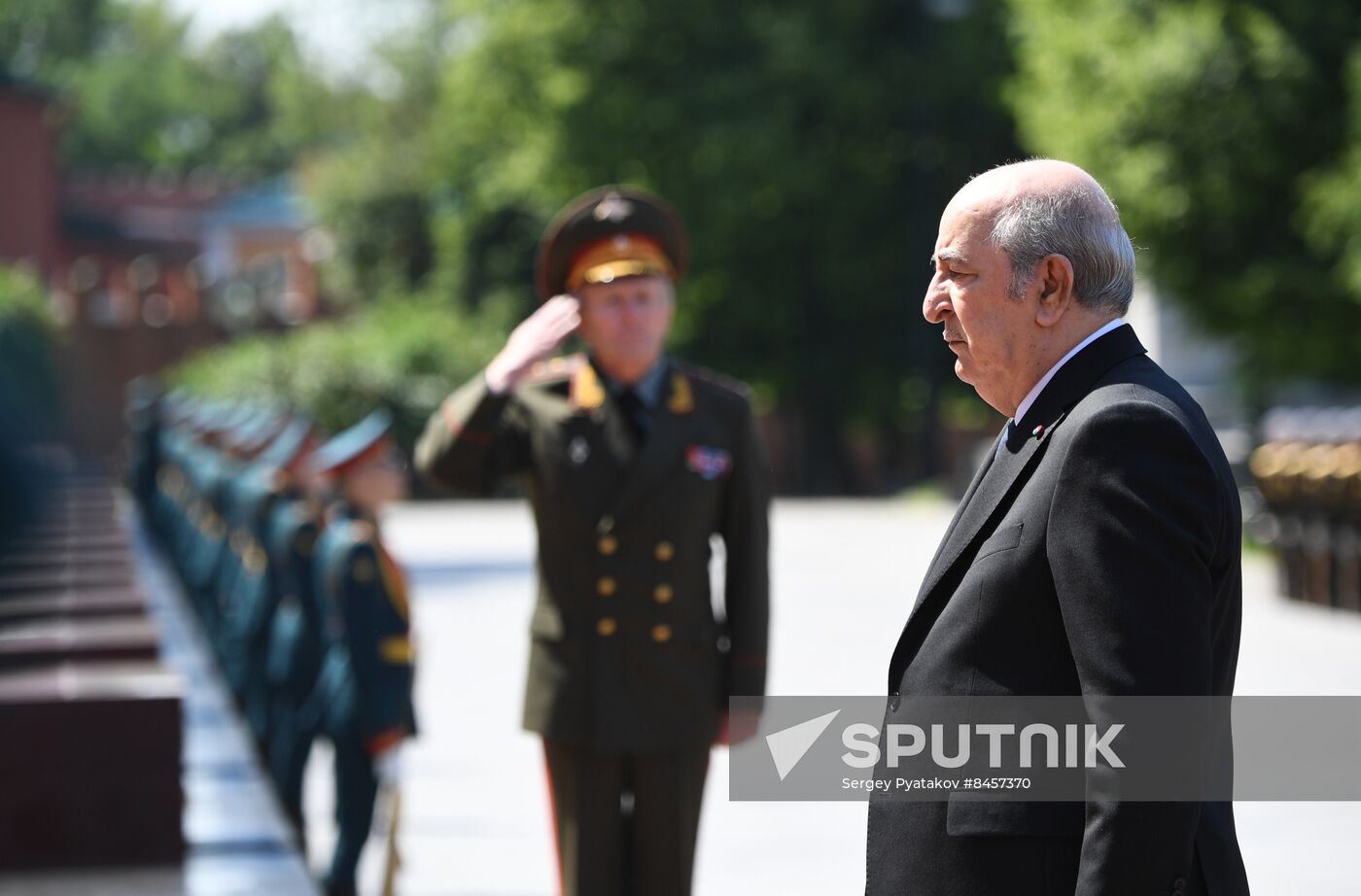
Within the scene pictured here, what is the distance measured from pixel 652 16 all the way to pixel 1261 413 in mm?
14761

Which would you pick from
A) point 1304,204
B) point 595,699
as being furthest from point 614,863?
point 1304,204

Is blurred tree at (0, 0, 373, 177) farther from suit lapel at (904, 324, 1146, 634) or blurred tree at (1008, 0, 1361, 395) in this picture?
suit lapel at (904, 324, 1146, 634)

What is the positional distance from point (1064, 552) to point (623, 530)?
2.33 meters

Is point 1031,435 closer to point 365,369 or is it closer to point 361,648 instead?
point 361,648

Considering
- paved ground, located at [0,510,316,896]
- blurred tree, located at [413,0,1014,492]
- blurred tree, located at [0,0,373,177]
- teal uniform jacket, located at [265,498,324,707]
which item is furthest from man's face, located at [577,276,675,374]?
blurred tree, located at [0,0,373,177]

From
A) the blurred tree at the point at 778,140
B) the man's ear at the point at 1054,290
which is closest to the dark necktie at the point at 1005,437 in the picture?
the man's ear at the point at 1054,290

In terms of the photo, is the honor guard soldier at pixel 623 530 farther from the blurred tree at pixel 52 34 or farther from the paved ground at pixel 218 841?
the blurred tree at pixel 52 34

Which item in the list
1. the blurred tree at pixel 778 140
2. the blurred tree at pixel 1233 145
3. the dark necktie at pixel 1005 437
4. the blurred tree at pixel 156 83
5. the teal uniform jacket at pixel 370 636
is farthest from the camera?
the blurred tree at pixel 156 83

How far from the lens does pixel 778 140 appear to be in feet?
125

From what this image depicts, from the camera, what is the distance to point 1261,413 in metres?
30.3

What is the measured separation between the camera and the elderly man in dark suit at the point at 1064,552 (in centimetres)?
247

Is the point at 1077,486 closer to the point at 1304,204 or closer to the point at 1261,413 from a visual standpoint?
the point at 1304,204

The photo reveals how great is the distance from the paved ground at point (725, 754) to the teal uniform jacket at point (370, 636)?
1.10 m

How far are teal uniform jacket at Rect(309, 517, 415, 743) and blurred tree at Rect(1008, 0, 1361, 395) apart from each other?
1763cm
